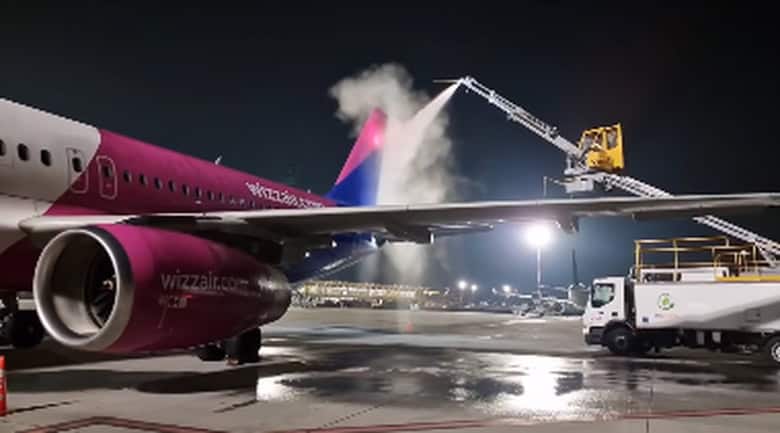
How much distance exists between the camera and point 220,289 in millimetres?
8977

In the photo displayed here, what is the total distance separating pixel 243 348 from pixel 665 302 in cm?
1042

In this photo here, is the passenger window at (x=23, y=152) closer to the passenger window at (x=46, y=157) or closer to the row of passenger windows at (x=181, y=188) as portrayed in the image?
the passenger window at (x=46, y=157)

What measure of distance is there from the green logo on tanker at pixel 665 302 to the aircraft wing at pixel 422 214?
20.4ft

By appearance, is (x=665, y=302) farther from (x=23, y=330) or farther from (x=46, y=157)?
(x=23, y=330)

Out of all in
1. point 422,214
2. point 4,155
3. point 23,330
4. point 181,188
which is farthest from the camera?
point 23,330

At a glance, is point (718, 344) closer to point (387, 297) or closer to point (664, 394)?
point (664, 394)

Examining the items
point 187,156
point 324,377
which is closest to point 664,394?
point 324,377

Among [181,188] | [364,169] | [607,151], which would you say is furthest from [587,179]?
[181,188]

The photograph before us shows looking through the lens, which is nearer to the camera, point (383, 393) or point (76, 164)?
point (383, 393)

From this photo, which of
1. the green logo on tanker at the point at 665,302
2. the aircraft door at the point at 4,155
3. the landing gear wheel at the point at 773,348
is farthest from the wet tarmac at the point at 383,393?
the aircraft door at the point at 4,155

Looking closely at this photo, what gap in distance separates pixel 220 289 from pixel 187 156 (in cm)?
661

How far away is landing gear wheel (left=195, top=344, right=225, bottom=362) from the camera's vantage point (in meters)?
12.6

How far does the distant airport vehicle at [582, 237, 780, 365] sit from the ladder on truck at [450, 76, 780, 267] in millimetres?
6703

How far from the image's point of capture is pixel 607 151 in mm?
33812
